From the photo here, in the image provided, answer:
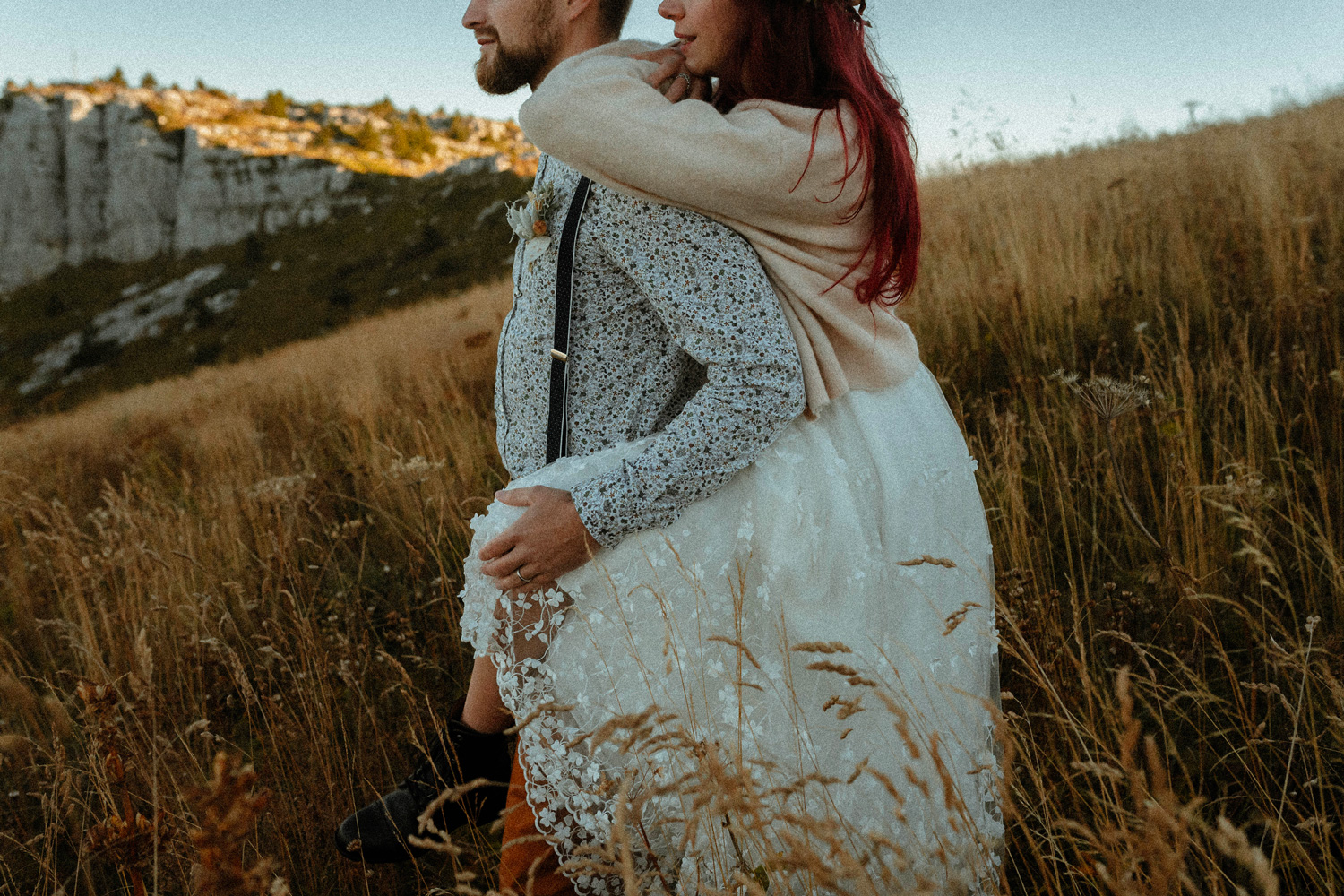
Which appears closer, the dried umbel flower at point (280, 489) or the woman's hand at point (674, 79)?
the woman's hand at point (674, 79)

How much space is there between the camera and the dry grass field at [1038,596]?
4.33 feet

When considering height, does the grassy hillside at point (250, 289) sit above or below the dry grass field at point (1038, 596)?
above

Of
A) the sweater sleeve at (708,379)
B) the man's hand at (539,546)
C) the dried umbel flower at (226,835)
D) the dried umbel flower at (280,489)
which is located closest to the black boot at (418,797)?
the man's hand at (539,546)

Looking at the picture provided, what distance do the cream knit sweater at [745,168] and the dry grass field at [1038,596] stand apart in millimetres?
602

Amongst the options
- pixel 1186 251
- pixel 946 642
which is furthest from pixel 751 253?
pixel 1186 251

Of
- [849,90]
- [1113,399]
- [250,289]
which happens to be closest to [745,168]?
[849,90]

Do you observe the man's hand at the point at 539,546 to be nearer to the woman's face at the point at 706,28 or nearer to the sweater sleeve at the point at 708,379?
the sweater sleeve at the point at 708,379

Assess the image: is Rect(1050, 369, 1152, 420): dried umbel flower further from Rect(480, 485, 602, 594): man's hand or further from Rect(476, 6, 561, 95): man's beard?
Rect(476, 6, 561, 95): man's beard

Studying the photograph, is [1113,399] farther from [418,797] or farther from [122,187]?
[122,187]

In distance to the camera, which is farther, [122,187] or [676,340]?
[122,187]

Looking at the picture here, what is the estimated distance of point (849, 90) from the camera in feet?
4.37

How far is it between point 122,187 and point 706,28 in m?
54.4

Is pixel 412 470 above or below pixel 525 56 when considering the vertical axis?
below

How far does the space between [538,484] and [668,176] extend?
0.57 metres
